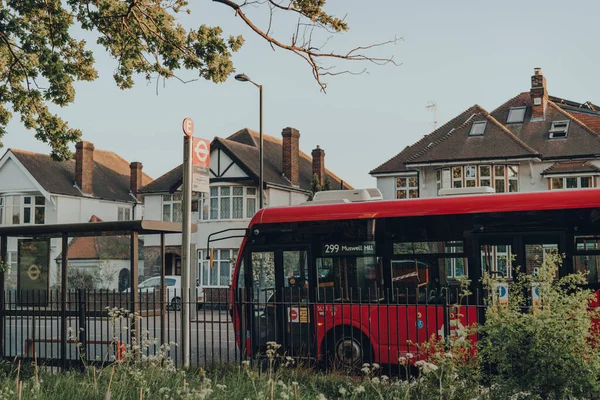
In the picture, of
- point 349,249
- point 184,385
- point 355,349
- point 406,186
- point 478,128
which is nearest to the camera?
point 184,385

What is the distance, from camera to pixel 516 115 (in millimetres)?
44000

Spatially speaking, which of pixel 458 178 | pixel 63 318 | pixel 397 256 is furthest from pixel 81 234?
pixel 458 178

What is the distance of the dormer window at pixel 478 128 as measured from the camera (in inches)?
1609

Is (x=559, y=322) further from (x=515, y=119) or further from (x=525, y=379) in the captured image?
(x=515, y=119)

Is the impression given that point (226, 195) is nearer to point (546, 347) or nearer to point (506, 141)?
point (506, 141)

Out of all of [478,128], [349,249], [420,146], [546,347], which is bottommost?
[546,347]

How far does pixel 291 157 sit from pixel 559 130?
48.9 ft

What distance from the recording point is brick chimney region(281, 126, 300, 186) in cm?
4440

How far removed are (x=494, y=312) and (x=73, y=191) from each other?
151ft

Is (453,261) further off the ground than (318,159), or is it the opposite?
(318,159)

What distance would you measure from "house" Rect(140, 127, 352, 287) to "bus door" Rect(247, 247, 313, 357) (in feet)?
84.6

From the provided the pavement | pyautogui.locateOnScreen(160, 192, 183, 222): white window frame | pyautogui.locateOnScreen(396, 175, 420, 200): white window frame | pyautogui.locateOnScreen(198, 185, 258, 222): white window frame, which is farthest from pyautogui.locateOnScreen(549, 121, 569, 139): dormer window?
the pavement

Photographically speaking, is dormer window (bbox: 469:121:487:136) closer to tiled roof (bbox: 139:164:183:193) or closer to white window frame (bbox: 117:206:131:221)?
tiled roof (bbox: 139:164:183:193)

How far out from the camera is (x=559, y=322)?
722 centimetres
